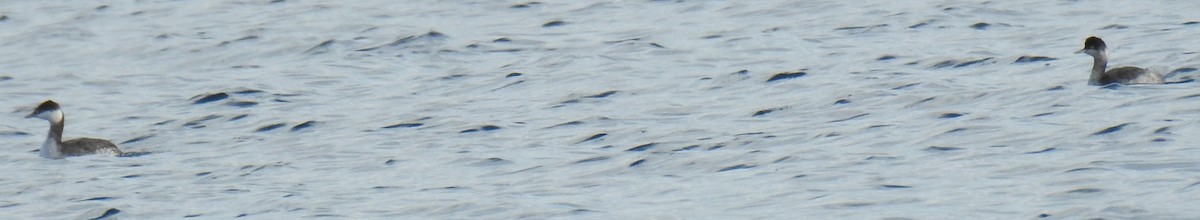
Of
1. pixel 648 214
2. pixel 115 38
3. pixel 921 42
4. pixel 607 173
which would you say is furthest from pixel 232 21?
pixel 648 214

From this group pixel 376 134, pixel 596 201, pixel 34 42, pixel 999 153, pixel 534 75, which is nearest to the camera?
pixel 596 201

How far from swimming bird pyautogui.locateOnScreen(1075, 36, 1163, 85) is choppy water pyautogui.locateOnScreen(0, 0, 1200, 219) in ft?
0.39

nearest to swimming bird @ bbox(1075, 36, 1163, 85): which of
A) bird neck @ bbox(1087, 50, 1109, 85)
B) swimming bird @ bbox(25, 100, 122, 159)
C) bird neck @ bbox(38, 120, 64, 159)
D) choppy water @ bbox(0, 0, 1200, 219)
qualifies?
bird neck @ bbox(1087, 50, 1109, 85)

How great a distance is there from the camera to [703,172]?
16.8m

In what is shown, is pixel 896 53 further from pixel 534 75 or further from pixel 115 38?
pixel 115 38

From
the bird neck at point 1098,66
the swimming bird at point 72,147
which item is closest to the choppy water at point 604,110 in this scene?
the swimming bird at point 72,147

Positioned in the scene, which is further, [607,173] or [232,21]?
[232,21]

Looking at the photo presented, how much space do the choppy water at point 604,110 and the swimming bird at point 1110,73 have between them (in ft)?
0.39

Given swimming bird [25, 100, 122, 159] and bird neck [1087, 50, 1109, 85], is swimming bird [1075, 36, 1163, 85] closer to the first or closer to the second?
bird neck [1087, 50, 1109, 85]

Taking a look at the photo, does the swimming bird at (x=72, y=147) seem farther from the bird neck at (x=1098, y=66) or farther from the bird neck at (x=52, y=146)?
the bird neck at (x=1098, y=66)

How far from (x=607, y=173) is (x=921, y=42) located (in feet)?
29.0

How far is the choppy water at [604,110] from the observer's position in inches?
616

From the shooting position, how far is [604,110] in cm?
2109

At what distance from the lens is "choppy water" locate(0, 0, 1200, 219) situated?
51.3 feet
